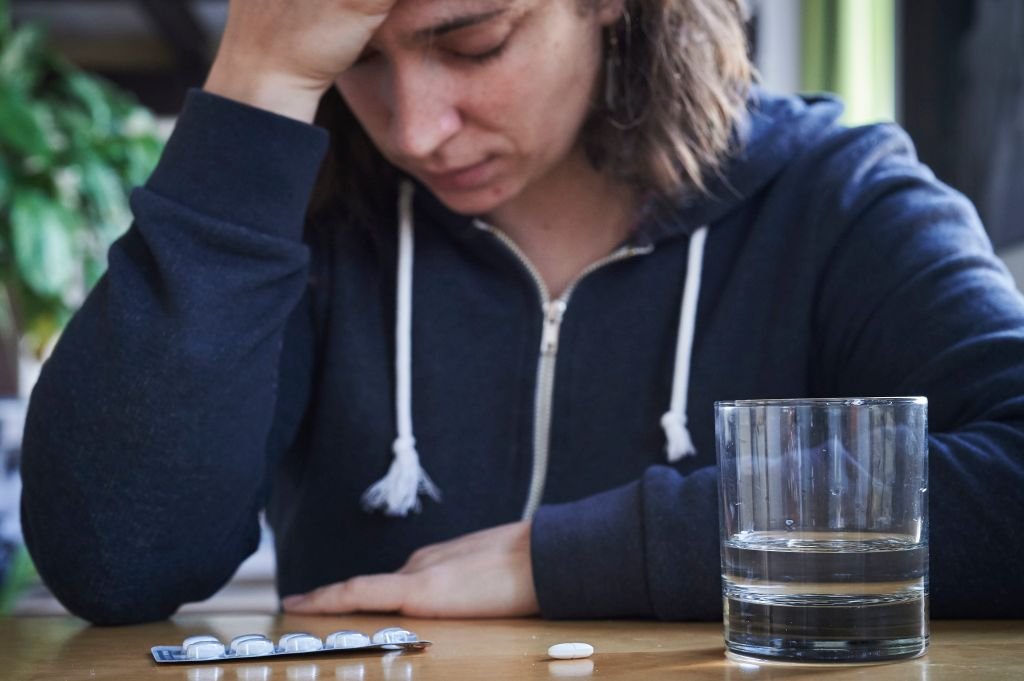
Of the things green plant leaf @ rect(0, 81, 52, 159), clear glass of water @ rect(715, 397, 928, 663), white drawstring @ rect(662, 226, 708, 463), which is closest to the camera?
clear glass of water @ rect(715, 397, 928, 663)

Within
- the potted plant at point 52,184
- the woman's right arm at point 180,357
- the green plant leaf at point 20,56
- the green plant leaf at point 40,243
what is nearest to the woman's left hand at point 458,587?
the woman's right arm at point 180,357

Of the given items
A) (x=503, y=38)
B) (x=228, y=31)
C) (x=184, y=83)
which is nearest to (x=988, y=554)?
(x=503, y=38)

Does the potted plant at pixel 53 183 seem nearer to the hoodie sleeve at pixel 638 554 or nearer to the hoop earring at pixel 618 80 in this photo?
the hoop earring at pixel 618 80

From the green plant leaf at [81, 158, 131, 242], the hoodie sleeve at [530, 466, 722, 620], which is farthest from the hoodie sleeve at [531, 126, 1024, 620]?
the green plant leaf at [81, 158, 131, 242]

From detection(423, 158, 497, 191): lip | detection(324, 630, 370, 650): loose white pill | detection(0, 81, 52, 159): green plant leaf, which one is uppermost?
detection(0, 81, 52, 159): green plant leaf

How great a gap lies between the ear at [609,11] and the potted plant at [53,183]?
1642 mm

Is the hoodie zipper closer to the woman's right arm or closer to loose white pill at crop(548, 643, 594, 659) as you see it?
the woman's right arm

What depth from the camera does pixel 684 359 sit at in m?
1.12

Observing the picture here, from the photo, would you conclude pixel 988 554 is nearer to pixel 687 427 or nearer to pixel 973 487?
pixel 973 487

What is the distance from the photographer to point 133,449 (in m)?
0.92

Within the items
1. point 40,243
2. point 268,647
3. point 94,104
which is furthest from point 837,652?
point 94,104

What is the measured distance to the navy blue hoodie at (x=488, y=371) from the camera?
813mm

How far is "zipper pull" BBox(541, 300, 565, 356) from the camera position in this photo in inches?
45.3

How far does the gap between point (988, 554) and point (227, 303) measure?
559mm
